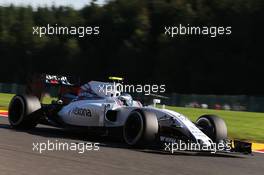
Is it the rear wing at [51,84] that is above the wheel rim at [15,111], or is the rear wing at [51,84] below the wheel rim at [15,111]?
above

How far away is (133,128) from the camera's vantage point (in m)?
10.0

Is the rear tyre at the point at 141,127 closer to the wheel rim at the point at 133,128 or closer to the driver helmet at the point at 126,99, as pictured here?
the wheel rim at the point at 133,128

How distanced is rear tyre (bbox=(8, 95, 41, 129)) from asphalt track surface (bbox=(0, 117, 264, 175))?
4.17 ft

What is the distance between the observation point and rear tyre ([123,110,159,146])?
9.59m

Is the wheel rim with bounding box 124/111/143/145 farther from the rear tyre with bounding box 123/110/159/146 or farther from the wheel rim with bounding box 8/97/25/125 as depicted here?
the wheel rim with bounding box 8/97/25/125

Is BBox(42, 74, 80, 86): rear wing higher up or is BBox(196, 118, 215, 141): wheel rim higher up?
BBox(42, 74, 80, 86): rear wing

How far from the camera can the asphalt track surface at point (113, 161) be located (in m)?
7.24

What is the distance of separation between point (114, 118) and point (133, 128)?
2.31ft

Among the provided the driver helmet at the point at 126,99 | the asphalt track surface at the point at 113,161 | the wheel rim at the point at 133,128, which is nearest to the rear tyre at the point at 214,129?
the asphalt track surface at the point at 113,161

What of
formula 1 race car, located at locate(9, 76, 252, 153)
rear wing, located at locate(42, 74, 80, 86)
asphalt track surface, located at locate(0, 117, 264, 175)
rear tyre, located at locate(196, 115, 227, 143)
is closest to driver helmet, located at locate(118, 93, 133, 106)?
formula 1 race car, located at locate(9, 76, 252, 153)

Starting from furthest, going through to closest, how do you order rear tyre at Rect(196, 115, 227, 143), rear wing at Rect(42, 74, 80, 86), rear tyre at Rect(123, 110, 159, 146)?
rear wing at Rect(42, 74, 80, 86), rear tyre at Rect(196, 115, 227, 143), rear tyre at Rect(123, 110, 159, 146)

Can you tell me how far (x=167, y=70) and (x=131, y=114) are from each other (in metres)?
52.7

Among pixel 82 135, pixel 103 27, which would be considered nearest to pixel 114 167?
pixel 82 135

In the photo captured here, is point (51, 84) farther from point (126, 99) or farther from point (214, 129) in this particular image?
point (214, 129)
